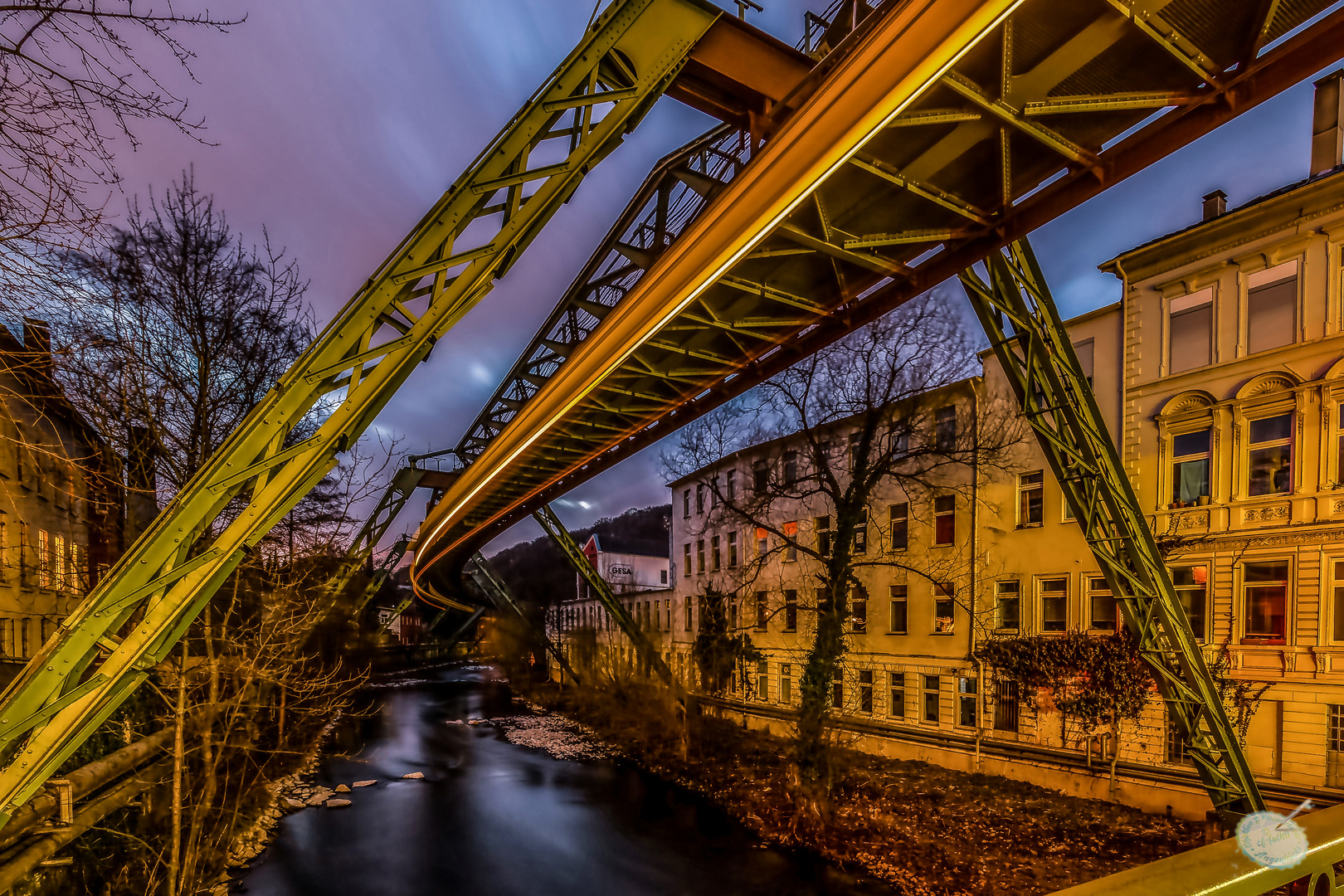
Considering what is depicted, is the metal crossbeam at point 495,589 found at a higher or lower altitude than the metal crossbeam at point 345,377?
lower

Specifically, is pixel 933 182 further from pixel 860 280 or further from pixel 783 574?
pixel 783 574

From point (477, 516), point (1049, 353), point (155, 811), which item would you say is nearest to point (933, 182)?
point (1049, 353)

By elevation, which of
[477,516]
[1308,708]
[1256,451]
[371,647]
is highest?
[1256,451]

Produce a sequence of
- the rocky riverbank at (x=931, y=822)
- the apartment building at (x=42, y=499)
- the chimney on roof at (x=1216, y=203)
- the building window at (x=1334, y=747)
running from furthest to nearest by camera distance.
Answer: the chimney on roof at (x=1216, y=203) < the building window at (x=1334, y=747) < the rocky riverbank at (x=931, y=822) < the apartment building at (x=42, y=499)

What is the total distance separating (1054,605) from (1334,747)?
581 centimetres

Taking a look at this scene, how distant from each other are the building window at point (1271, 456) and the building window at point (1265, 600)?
5.19ft

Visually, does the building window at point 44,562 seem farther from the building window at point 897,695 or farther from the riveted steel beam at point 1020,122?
the building window at point 897,695

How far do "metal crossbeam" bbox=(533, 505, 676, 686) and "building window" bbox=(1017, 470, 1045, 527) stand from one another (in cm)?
1126

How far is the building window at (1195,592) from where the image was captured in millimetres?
14844

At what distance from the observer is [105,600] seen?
11.1ft

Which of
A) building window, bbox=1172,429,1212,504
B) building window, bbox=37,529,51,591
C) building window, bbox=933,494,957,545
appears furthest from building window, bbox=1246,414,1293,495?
building window, bbox=37,529,51,591

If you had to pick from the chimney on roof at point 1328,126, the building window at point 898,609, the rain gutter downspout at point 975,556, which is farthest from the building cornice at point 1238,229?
the building window at point 898,609

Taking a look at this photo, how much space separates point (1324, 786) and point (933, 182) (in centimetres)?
1559

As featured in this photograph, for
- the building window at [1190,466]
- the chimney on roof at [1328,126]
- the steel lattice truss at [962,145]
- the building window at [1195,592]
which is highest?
the chimney on roof at [1328,126]
